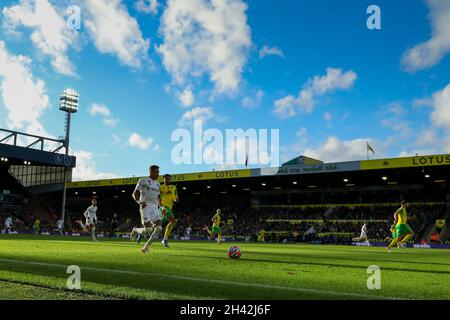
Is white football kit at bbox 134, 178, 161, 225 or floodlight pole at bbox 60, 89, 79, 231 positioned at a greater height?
floodlight pole at bbox 60, 89, 79, 231

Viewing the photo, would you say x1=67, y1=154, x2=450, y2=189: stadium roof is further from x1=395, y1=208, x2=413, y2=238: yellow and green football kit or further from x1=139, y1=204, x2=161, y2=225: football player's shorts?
x1=139, y1=204, x2=161, y2=225: football player's shorts

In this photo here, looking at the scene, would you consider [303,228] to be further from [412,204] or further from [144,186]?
[144,186]

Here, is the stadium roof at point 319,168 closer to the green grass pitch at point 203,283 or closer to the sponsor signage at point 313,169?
the sponsor signage at point 313,169

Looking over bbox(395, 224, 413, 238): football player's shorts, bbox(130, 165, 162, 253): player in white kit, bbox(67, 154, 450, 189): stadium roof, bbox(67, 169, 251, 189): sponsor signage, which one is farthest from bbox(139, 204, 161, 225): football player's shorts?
bbox(67, 169, 251, 189): sponsor signage

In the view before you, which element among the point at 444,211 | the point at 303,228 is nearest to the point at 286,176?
the point at 303,228

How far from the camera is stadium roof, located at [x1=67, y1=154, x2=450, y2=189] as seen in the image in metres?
33.5

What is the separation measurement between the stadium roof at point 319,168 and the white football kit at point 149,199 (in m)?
27.1

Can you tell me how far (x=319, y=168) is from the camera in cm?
3894

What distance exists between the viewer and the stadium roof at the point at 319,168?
1319 inches

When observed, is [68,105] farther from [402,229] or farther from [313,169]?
[402,229]

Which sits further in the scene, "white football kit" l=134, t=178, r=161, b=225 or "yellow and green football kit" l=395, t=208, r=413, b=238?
"yellow and green football kit" l=395, t=208, r=413, b=238

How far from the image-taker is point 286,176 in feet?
144

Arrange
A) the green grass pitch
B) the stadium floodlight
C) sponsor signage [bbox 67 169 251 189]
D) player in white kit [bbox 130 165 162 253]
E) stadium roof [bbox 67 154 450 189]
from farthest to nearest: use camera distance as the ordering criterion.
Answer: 1. the stadium floodlight
2. sponsor signage [bbox 67 169 251 189]
3. stadium roof [bbox 67 154 450 189]
4. player in white kit [bbox 130 165 162 253]
5. the green grass pitch

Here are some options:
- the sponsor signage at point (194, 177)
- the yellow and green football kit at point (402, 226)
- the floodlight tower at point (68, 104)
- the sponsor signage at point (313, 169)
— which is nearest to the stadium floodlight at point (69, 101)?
the floodlight tower at point (68, 104)
